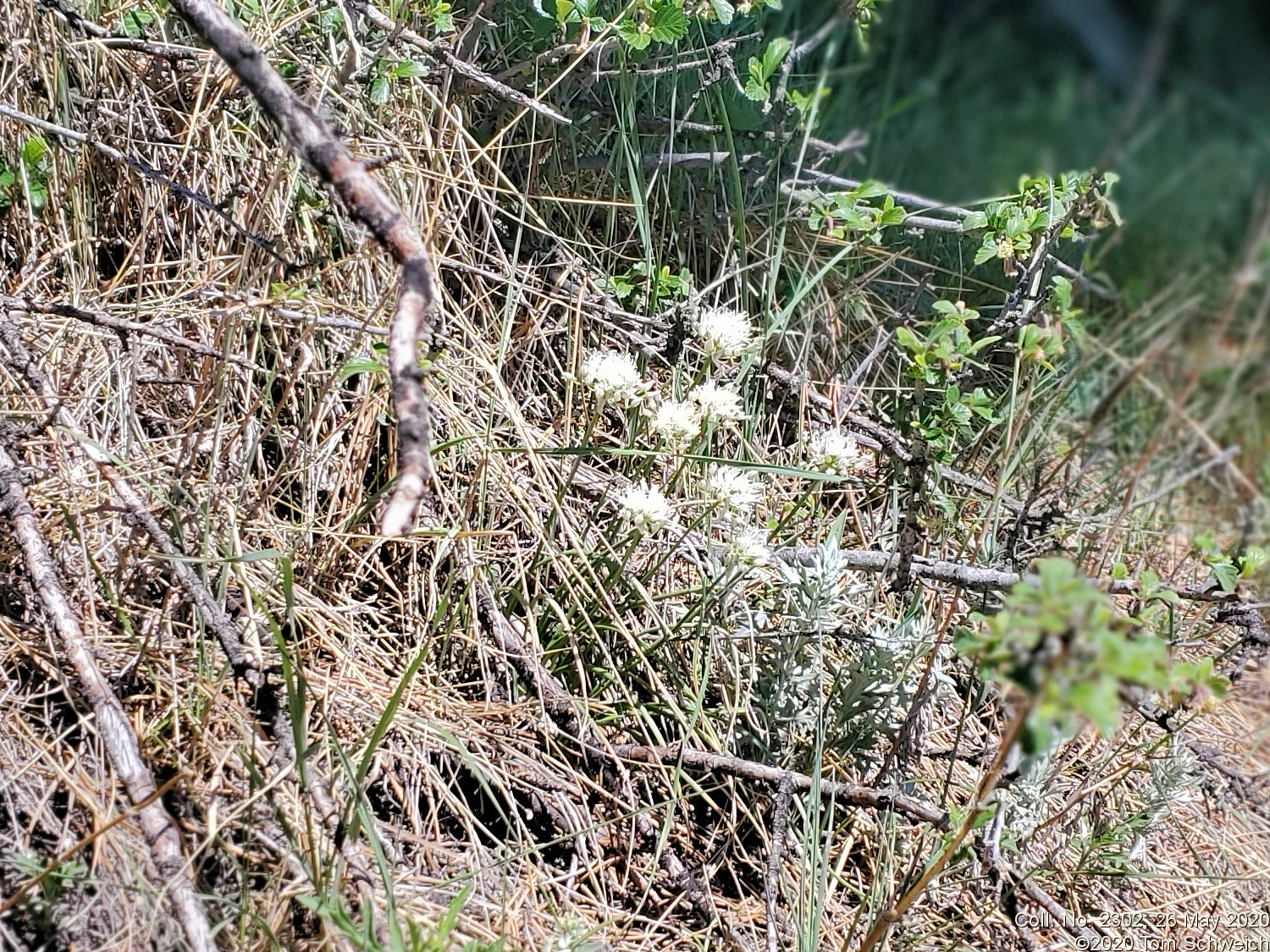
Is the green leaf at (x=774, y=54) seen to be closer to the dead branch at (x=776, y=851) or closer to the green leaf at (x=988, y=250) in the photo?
the green leaf at (x=988, y=250)

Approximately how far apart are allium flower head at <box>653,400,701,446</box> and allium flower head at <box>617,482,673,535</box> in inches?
3.7

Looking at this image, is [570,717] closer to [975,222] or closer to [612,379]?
[612,379]

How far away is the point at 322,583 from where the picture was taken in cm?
172

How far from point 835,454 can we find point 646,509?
1.18ft

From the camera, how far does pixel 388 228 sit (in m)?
1.16

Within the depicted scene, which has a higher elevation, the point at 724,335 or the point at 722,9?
the point at 722,9

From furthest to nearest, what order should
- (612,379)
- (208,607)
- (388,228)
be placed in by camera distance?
(612,379)
(208,607)
(388,228)

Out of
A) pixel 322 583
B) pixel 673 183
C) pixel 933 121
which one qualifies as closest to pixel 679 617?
pixel 322 583

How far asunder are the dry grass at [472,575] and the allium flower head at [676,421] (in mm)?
136

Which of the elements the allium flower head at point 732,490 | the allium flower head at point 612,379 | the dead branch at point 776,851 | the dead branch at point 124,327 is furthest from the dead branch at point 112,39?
the dead branch at point 776,851

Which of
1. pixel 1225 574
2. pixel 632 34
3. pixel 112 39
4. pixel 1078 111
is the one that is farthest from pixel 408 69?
pixel 1078 111

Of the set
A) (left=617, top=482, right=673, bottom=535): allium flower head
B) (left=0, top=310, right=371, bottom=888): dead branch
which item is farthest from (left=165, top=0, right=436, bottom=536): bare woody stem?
(left=617, top=482, right=673, bottom=535): allium flower head

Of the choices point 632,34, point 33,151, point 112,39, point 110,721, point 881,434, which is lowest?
→ point 110,721

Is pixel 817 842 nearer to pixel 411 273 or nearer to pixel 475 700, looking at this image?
pixel 475 700
